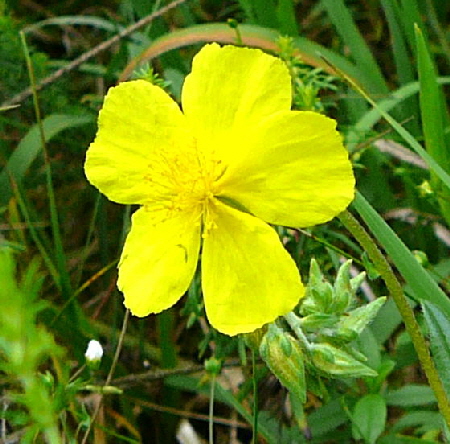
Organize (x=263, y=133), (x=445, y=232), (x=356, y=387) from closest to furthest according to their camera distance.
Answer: (x=263, y=133) → (x=356, y=387) → (x=445, y=232)

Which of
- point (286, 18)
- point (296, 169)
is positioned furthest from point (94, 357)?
point (286, 18)

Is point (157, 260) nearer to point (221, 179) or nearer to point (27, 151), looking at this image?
point (221, 179)

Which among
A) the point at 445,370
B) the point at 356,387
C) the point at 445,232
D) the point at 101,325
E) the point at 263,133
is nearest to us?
the point at 263,133

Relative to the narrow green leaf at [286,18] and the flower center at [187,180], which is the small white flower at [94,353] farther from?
the narrow green leaf at [286,18]

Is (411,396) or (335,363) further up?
(335,363)

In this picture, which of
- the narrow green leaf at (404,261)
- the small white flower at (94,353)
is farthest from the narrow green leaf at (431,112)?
the small white flower at (94,353)

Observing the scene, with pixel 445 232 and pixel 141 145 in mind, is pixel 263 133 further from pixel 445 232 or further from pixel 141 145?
pixel 445 232

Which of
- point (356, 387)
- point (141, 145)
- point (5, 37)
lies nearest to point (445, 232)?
point (356, 387)
